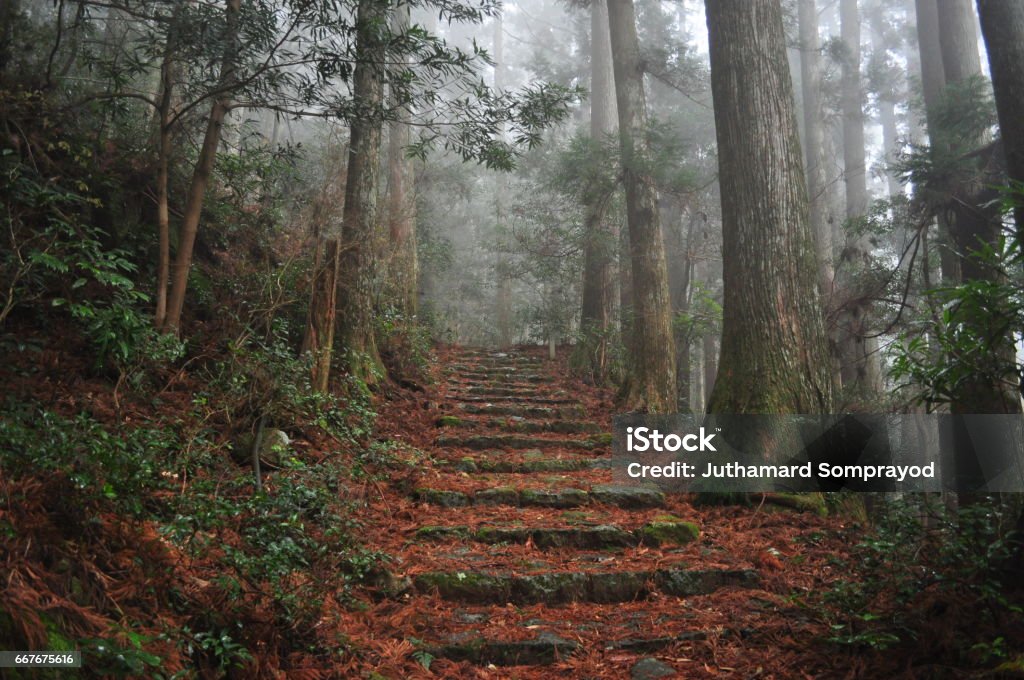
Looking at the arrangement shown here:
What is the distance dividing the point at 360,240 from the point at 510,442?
2.97 metres

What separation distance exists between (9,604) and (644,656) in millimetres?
2656

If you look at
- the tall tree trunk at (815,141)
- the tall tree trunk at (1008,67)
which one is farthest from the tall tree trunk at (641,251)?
the tall tree trunk at (815,141)

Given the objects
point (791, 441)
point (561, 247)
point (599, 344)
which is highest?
point (561, 247)

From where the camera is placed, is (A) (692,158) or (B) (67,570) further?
(A) (692,158)

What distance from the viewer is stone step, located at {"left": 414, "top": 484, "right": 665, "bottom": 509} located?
213 inches

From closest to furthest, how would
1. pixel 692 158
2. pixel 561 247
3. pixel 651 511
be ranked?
pixel 651 511 < pixel 561 247 < pixel 692 158

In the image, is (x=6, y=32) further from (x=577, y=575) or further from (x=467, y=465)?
(x=577, y=575)

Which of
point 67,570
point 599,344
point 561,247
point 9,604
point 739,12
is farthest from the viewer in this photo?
point 561,247

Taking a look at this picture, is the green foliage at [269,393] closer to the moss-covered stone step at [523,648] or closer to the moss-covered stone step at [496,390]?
the moss-covered stone step at [523,648]

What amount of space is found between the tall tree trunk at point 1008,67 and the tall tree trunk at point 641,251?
4877 mm

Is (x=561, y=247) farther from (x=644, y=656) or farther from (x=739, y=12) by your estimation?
(x=644, y=656)

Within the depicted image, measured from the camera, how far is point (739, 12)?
21.0 ft

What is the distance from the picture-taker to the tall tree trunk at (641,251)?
30.3 feet

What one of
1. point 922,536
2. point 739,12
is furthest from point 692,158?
point 922,536
